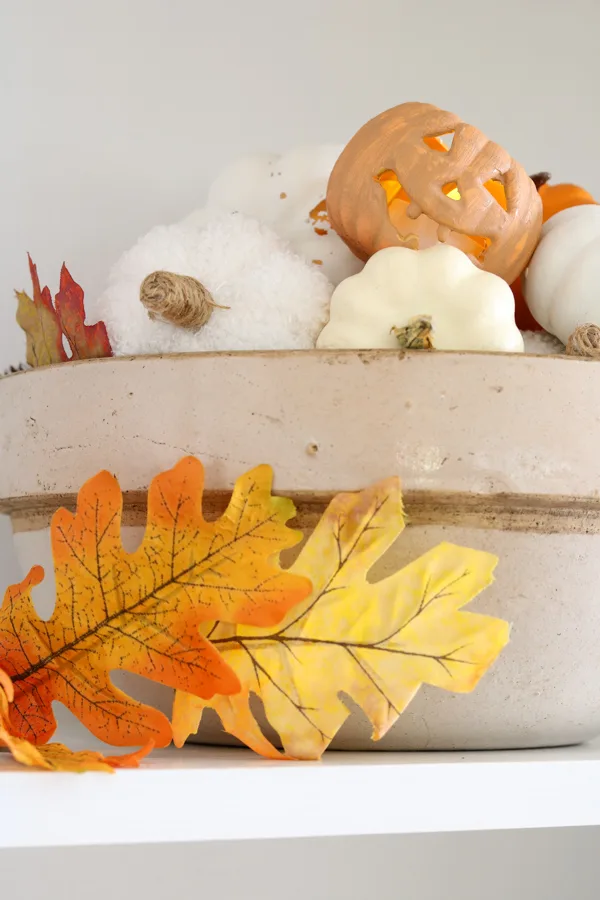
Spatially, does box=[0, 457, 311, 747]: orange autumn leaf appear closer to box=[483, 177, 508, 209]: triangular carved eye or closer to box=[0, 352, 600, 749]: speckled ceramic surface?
box=[0, 352, 600, 749]: speckled ceramic surface

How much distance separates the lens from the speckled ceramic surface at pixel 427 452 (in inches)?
16.2

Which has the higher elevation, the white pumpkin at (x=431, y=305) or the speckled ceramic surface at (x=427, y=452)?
the white pumpkin at (x=431, y=305)

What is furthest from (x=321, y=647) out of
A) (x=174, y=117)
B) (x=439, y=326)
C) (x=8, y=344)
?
(x=174, y=117)

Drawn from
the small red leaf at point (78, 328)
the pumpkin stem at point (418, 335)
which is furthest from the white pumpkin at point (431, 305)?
the small red leaf at point (78, 328)

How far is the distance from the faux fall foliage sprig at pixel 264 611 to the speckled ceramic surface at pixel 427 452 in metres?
0.02

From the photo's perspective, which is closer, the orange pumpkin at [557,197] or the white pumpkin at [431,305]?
the white pumpkin at [431,305]

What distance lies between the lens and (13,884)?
26.3 inches

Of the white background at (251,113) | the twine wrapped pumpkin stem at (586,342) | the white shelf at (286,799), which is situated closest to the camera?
the white shelf at (286,799)

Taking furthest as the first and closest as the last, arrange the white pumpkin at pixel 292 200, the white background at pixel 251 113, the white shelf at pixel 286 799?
the white background at pixel 251 113
the white pumpkin at pixel 292 200
the white shelf at pixel 286 799

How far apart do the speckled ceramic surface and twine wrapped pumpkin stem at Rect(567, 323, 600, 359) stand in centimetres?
2

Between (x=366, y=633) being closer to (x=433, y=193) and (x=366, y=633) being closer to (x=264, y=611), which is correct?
(x=264, y=611)

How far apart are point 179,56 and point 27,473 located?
47cm

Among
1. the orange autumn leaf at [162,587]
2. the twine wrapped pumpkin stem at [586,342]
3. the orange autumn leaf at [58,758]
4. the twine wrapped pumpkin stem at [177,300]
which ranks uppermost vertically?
the twine wrapped pumpkin stem at [177,300]

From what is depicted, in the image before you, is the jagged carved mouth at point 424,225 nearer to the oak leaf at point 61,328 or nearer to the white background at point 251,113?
the oak leaf at point 61,328
